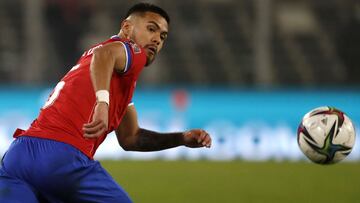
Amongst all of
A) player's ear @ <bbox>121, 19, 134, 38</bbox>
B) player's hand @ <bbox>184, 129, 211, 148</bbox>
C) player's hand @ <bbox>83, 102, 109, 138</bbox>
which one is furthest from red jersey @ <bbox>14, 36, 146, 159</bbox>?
player's hand @ <bbox>184, 129, 211, 148</bbox>

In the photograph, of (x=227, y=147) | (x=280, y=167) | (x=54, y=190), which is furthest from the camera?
(x=227, y=147)

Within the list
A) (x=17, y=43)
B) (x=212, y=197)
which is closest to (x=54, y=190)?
(x=212, y=197)

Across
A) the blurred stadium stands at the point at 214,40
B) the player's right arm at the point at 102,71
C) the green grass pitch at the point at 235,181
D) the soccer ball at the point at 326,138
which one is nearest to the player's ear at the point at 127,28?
the player's right arm at the point at 102,71

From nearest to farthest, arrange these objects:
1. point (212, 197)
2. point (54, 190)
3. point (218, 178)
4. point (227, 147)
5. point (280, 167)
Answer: point (54, 190) → point (212, 197) → point (218, 178) → point (280, 167) → point (227, 147)

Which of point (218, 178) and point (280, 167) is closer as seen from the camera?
point (218, 178)

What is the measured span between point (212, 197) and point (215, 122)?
4.90 meters

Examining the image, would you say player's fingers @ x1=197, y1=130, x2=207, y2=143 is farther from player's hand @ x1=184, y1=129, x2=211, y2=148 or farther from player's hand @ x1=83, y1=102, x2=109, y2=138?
player's hand @ x1=83, y1=102, x2=109, y2=138

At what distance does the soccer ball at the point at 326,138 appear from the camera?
247 inches

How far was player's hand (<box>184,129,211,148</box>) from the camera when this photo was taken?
5402 millimetres

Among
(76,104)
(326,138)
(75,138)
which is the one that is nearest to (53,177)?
(75,138)

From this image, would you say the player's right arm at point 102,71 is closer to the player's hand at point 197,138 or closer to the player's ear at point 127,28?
Result: the player's ear at point 127,28

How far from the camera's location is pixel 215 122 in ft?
46.9

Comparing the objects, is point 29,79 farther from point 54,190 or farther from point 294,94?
point 54,190

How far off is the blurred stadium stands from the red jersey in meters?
9.71
